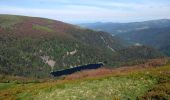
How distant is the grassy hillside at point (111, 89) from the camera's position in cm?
3236

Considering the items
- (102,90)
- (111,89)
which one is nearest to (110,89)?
(111,89)

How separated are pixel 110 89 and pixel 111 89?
0.11 m

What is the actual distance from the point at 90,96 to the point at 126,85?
187 inches

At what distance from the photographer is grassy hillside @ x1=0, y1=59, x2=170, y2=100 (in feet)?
106

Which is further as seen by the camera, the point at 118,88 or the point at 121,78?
the point at 121,78

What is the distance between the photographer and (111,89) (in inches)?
1346

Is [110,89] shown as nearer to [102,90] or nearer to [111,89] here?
[111,89]

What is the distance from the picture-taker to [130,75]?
38438mm

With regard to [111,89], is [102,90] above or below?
below

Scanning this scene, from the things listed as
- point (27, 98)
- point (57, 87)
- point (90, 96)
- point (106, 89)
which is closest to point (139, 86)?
point (106, 89)

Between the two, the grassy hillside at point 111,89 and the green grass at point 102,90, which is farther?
the green grass at point 102,90

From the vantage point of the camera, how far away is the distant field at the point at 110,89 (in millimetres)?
32384

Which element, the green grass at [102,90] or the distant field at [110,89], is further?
the green grass at [102,90]

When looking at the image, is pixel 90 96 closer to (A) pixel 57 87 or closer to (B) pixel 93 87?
(B) pixel 93 87
